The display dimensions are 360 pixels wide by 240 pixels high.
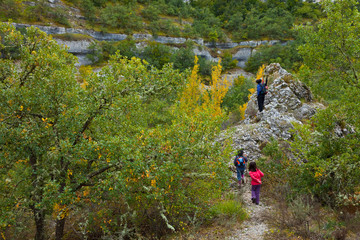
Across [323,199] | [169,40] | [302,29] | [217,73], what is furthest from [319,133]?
[169,40]

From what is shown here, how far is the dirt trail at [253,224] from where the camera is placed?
20.2ft

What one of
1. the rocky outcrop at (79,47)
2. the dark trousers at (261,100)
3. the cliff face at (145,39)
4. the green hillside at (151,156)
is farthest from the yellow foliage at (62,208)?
the rocky outcrop at (79,47)

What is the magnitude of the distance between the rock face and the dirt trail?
3.72 m

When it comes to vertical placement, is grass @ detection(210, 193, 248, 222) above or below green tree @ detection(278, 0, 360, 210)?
below

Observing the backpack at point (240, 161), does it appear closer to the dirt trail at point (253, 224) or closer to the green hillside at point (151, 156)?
the green hillside at point (151, 156)

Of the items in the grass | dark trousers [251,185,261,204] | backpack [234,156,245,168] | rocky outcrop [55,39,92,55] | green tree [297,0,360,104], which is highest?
green tree [297,0,360,104]

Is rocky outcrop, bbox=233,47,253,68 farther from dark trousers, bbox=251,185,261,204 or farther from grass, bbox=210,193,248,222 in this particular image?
grass, bbox=210,193,248,222

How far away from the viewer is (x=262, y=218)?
6.93m

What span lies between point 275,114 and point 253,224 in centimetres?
842

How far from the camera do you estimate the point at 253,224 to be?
22.2 ft

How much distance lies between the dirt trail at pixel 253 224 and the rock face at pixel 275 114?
12.2 ft

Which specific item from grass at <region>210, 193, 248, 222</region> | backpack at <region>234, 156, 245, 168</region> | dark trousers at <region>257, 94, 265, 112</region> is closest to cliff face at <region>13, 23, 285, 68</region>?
dark trousers at <region>257, 94, 265, 112</region>

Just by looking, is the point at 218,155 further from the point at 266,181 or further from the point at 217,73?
the point at 217,73

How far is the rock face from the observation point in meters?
12.2
